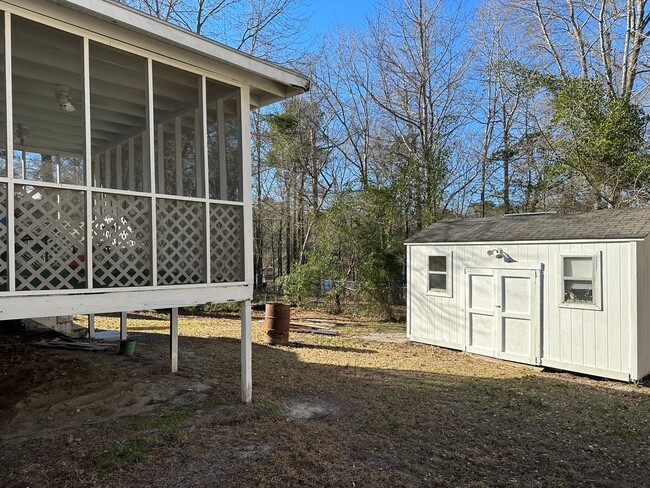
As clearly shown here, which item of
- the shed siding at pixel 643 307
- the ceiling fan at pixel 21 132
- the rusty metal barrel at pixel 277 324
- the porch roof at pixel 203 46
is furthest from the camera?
the rusty metal barrel at pixel 277 324

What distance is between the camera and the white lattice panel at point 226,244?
459 cm

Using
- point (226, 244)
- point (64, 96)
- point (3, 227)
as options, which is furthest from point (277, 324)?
point (3, 227)

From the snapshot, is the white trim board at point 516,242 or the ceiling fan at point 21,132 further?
the white trim board at point 516,242

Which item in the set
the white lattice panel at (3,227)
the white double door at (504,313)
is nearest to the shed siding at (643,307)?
the white double door at (504,313)

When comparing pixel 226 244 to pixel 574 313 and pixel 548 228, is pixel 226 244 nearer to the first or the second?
pixel 574 313

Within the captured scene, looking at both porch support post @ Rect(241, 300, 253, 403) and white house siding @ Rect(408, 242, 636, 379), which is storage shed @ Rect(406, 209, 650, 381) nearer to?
white house siding @ Rect(408, 242, 636, 379)

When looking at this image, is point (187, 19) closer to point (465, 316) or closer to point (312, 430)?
point (465, 316)

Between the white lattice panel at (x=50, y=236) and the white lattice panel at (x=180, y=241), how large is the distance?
72 centimetres

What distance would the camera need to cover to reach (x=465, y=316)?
923cm

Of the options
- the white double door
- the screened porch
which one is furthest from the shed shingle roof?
the screened porch

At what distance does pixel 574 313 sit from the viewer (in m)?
7.49

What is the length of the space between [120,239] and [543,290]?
283 inches

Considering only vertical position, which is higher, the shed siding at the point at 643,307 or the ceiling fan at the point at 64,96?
the ceiling fan at the point at 64,96

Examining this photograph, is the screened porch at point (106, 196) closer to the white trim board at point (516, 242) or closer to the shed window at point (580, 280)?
the white trim board at point (516, 242)
